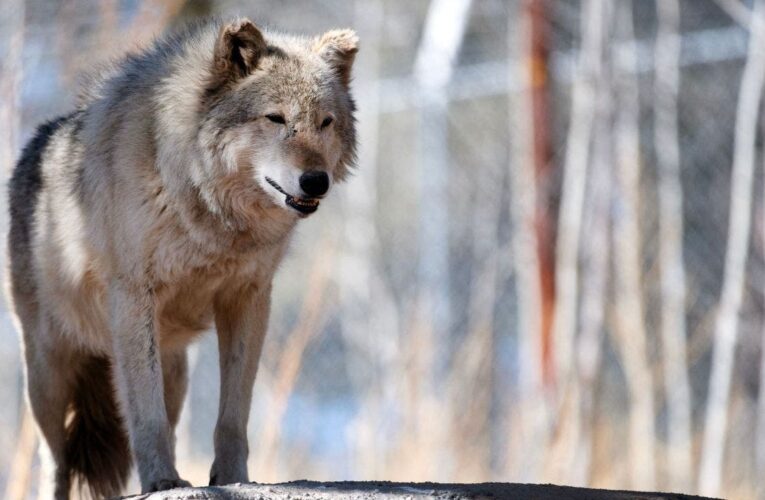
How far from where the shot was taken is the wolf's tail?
16.1ft

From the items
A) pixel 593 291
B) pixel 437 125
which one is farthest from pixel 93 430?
pixel 437 125

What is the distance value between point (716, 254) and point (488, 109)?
2.34 m

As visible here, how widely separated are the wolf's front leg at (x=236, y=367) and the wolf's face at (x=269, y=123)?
407mm

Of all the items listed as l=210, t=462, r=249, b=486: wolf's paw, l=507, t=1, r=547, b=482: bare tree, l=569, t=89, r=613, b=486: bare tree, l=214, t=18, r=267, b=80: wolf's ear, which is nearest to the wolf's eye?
l=214, t=18, r=267, b=80: wolf's ear

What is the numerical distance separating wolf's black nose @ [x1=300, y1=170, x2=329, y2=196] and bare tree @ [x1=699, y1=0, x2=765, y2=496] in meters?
3.23

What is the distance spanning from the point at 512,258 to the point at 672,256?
2193 millimetres

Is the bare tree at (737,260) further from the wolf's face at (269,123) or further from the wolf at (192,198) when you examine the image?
the wolf's face at (269,123)

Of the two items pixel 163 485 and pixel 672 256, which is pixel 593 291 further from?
pixel 163 485

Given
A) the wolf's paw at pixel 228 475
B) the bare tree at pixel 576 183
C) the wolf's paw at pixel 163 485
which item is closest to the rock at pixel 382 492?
the wolf's paw at pixel 163 485

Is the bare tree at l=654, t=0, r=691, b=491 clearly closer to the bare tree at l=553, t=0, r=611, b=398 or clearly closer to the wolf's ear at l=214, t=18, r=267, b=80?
the bare tree at l=553, t=0, r=611, b=398

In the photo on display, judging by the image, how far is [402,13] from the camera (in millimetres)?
10992

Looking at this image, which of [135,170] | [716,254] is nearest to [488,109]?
[716,254]

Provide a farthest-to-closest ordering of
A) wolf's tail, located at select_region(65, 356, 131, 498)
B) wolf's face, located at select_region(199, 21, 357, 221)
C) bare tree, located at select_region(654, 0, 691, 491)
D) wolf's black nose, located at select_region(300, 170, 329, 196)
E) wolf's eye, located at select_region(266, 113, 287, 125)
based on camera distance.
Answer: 1. bare tree, located at select_region(654, 0, 691, 491)
2. wolf's tail, located at select_region(65, 356, 131, 498)
3. wolf's eye, located at select_region(266, 113, 287, 125)
4. wolf's face, located at select_region(199, 21, 357, 221)
5. wolf's black nose, located at select_region(300, 170, 329, 196)

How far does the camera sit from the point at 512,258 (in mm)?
8914
